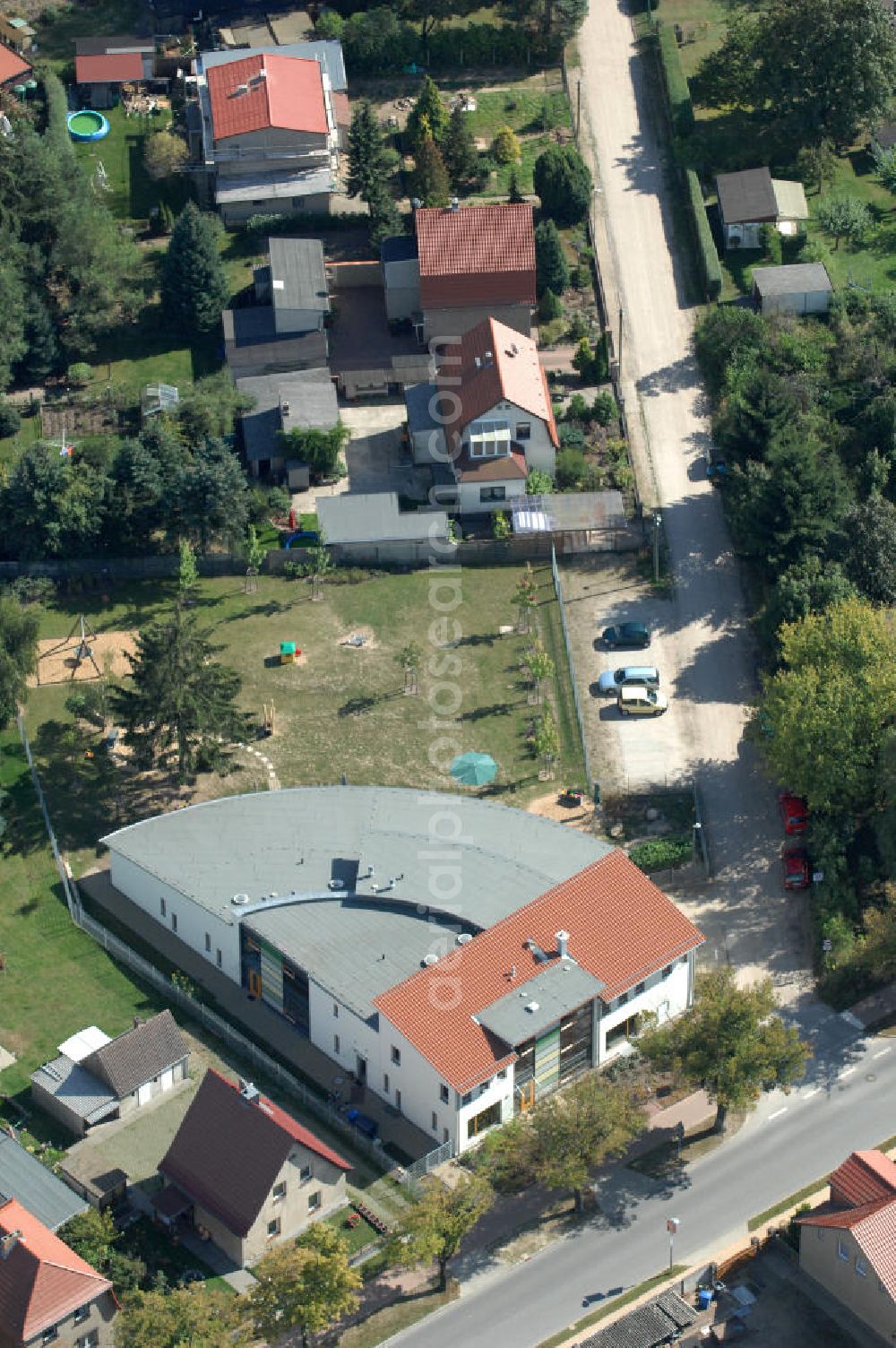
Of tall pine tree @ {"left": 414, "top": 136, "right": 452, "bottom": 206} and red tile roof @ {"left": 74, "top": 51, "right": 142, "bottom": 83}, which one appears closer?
tall pine tree @ {"left": 414, "top": 136, "right": 452, "bottom": 206}

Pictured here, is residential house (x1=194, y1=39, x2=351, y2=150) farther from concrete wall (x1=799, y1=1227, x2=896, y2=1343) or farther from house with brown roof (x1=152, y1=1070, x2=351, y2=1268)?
concrete wall (x1=799, y1=1227, x2=896, y2=1343)

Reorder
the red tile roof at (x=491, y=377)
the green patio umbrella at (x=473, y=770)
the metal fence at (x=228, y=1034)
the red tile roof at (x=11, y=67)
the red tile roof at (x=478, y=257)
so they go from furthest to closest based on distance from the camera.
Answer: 1. the red tile roof at (x=11, y=67)
2. the red tile roof at (x=478, y=257)
3. the red tile roof at (x=491, y=377)
4. the green patio umbrella at (x=473, y=770)
5. the metal fence at (x=228, y=1034)

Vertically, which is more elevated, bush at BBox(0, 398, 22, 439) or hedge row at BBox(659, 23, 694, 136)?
hedge row at BBox(659, 23, 694, 136)

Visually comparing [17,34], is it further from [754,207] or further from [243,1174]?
[243,1174]

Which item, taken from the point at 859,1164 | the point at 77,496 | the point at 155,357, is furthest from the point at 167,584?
the point at 859,1164

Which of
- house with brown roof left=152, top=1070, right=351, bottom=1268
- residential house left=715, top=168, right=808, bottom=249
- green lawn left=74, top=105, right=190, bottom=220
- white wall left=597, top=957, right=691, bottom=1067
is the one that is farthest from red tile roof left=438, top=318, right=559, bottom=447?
house with brown roof left=152, top=1070, right=351, bottom=1268

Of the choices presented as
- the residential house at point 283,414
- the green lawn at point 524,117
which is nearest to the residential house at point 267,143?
the green lawn at point 524,117

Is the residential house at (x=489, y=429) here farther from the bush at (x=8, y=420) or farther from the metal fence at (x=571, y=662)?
the bush at (x=8, y=420)
